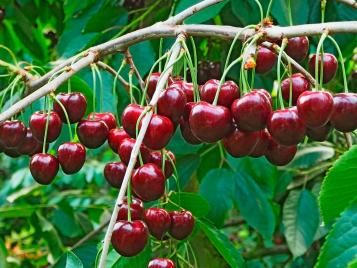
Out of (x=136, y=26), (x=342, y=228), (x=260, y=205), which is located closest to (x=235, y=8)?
(x=136, y=26)

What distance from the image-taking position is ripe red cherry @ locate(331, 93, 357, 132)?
102 centimetres

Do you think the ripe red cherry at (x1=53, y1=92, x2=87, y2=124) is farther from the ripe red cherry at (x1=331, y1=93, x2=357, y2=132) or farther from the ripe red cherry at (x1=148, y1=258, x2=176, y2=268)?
the ripe red cherry at (x1=331, y1=93, x2=357, y2=132)

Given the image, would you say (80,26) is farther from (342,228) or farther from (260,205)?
(342,228)

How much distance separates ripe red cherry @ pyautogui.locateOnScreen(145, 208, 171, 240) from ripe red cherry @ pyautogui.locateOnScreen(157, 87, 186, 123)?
0.15 m

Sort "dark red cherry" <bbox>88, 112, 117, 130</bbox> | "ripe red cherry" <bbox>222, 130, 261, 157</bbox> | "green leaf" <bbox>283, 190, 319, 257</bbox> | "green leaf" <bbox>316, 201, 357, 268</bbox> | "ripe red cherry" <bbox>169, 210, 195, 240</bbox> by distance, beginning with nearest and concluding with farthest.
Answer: "green leaf" <bbox>316, 201, 357, 268</bbox>, "ripe red cherry" <bbox>222, 130, 261, 157</bbox>, "ripe red cherry" <bbox>169, 210, 195, 240</bbox>, "dark red cherry" <bbox>88, 112, 117, 130</bbox>, "green leaf" <bbox>283, 190, 319, 257</bbox>

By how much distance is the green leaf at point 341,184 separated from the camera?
3.02 feet

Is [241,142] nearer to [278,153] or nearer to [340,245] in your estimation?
[278,153]

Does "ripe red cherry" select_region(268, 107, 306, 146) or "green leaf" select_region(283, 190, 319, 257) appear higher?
"ripe red cherry" select_region(268, 107, 306, 146)

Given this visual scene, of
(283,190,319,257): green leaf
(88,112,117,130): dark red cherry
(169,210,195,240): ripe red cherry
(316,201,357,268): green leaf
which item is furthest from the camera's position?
(283,190,319,257): green leaf

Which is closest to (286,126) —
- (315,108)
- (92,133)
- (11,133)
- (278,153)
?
(315,108)

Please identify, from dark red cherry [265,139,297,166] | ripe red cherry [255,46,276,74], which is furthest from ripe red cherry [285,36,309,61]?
dark red cherry [265,139,297,166]

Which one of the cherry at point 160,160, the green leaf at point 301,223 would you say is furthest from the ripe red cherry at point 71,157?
the green leaf at point 301,223

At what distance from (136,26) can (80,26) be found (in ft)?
0.60

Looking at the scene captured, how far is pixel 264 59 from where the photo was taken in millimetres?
1291
